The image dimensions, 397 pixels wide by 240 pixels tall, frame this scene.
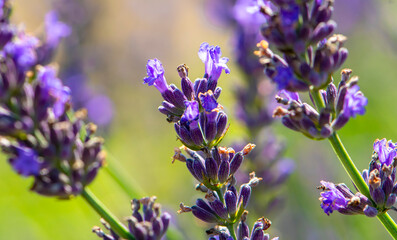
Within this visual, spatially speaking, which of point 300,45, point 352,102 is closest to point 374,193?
point 352,102

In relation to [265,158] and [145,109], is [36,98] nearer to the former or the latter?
[265,158]

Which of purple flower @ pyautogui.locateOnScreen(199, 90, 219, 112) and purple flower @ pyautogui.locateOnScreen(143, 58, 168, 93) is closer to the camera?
purple flower @ pyautogui.locateOnScreen(199, 90, 219, 112)

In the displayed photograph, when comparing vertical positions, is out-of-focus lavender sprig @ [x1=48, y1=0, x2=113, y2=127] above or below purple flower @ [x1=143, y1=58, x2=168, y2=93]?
above

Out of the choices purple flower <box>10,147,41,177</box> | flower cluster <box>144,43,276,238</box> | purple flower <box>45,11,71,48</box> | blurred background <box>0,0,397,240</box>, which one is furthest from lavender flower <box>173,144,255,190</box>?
purple flower <box>45,11,71,48</box>

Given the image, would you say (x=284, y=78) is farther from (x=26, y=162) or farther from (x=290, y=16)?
(x=26, y=162)

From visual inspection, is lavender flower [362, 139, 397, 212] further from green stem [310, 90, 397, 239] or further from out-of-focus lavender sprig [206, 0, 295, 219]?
out-of-focus lavender sprig [206, 0, 295, 219]

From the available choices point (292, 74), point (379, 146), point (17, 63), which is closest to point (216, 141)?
point (292, 74)
